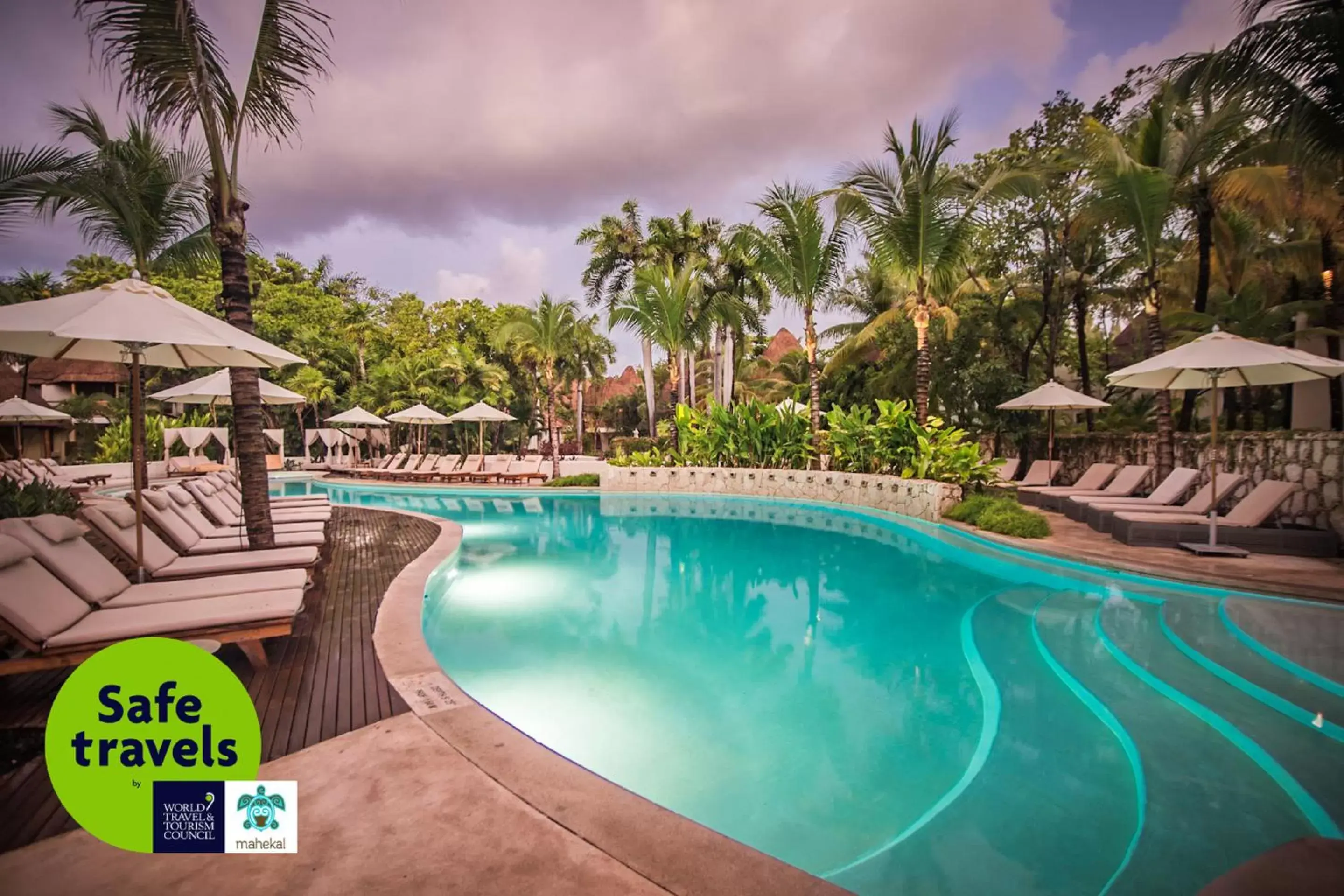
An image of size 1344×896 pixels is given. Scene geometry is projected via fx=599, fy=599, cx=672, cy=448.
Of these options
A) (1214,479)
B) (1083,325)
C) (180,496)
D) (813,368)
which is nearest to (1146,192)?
(1214,479)

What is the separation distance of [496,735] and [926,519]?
10.3 metres

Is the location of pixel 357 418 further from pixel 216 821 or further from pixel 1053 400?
pixel 216 821

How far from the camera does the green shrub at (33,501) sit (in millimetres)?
6855

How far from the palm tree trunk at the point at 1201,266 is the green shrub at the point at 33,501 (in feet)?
62.3

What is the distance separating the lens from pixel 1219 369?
7781 millimetres

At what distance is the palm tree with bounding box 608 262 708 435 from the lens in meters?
17.0

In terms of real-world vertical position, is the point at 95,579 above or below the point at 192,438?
below

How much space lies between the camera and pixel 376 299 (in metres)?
37.5

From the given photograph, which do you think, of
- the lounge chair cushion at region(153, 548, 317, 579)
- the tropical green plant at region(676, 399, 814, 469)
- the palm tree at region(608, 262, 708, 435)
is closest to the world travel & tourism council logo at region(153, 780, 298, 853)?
the lounge chair cushion at region(153, 548, 317, 579)

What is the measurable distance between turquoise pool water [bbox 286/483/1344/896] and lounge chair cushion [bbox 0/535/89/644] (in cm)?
244

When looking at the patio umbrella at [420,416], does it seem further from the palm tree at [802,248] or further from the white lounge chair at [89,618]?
the white lounge chair at [89,618]

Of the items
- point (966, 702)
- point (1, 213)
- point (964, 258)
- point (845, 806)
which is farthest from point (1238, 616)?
point (1, 213)

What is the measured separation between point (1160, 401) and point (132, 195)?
18.2 meters

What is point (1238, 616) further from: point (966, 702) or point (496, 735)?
point (496, 735)
